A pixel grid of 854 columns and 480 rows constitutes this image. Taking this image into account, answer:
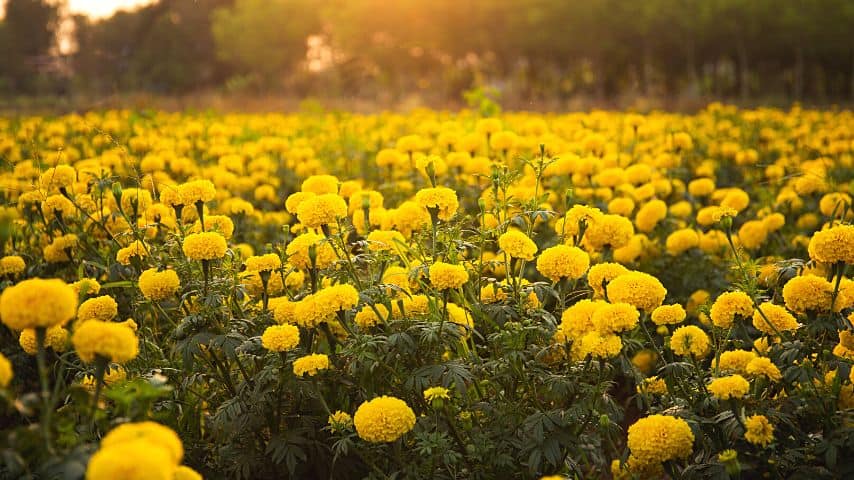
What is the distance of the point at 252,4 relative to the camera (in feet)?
178

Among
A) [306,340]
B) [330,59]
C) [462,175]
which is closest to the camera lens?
[306,340]

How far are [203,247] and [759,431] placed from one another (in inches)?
71.2

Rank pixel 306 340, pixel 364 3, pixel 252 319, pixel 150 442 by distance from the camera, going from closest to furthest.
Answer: pixel 150 442, pixel 306 340, pixel 252 319, pixel 364 3

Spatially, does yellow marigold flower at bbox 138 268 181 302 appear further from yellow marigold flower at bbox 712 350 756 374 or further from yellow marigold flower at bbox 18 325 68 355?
yellow marigold flower at bbox 712 350 756 374

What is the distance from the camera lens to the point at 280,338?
2.28 meters

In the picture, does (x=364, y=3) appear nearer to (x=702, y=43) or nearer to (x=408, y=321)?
(x=702, y=43)

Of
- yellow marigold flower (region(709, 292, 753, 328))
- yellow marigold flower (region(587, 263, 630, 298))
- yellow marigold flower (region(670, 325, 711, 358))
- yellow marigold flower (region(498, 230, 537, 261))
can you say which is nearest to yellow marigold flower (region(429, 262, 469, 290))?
yellow marigold flower (region(498, 230, 537, 261))

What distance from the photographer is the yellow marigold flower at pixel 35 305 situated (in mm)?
1483

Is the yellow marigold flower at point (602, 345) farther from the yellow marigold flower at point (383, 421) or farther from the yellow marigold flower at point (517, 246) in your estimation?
the yellow marigold flower at point (383, 421)

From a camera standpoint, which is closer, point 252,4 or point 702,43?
point 702,43

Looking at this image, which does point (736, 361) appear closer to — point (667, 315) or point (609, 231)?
point (667, 315)

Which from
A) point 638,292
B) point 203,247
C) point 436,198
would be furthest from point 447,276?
point 203,247

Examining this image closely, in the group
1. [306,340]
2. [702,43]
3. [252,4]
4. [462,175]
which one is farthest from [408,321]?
[252,4]

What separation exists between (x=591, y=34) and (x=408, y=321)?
40.6m
